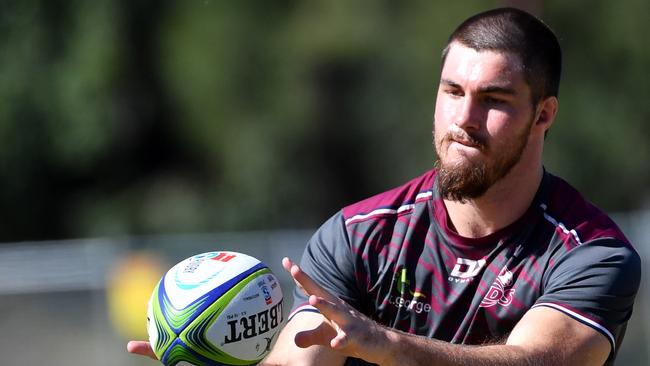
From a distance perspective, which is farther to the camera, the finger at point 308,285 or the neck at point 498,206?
the neck at point 498,206

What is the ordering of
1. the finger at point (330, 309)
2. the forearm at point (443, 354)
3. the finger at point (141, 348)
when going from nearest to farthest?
the finger at point (330, 309), the forearm at point (443, 354), the finger at point (141, 348)

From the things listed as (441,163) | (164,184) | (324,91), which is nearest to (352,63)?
(324,91)

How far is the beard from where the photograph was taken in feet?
16.5

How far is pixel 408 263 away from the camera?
17.1 ft

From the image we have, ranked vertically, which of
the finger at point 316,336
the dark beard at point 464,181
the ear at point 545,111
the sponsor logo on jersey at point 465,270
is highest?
the ear at point 545,111

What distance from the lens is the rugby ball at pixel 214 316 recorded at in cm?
470

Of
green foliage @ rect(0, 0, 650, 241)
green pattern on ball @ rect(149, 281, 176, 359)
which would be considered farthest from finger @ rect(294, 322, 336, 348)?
green foliage @ rect(0, 0, 650, 241)

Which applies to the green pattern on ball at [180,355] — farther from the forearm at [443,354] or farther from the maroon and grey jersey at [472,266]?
the forearm at [443,354]

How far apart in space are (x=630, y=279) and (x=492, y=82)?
1146 mm

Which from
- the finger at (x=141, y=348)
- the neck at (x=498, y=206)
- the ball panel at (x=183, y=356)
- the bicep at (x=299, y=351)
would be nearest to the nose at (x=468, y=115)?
the neck at (x=498, y=206)

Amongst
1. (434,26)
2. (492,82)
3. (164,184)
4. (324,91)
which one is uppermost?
(492,82)

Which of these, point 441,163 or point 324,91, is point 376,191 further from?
point 441,163

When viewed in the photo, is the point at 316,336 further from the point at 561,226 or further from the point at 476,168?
the point at 561,226

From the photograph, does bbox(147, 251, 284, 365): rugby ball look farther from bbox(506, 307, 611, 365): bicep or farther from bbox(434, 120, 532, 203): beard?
bbox(506, 307, 611, 365): bicep
